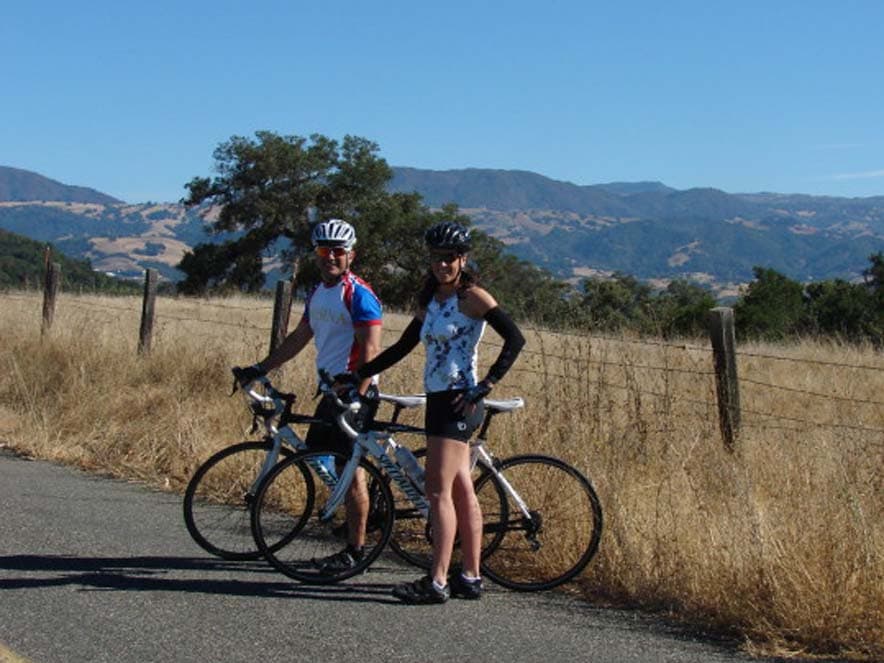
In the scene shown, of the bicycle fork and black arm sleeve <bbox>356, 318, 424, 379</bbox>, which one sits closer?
black arm sleeve <bbox>356, 318, 424, 379</bbox>

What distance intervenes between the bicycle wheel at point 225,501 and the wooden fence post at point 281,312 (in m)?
4.55

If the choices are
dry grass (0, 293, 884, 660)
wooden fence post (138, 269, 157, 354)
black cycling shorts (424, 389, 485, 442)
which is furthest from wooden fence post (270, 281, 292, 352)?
black cycling shorts (424, 389, 485, 442)

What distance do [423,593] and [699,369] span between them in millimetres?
8711

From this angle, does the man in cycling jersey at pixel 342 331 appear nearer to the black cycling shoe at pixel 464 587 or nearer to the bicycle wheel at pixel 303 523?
the bicycle wheel at pixel 303 523

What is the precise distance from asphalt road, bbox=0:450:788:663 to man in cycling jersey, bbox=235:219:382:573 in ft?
1.35

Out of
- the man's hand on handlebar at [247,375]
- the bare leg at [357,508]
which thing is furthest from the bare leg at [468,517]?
the man's hand on handlebar at [247,375]

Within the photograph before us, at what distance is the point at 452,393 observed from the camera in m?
5.52

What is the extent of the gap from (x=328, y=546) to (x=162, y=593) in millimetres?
1139

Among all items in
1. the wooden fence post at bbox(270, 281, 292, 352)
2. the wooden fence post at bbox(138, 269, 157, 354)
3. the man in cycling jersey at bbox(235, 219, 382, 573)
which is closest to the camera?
the man in cycling jersey at bbox(235, 219, 382, 573)

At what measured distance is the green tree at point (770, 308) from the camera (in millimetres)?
23656

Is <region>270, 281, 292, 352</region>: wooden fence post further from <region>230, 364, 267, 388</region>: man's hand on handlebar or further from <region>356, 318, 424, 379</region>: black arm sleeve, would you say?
<region>356, 318, 424, 379</region>: black arm sleeve

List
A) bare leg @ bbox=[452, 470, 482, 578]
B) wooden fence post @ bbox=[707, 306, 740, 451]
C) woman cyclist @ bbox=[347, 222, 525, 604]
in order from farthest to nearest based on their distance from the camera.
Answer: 1. wooden fence post @ bbox=[707, 306, 740, 451]
2. bare leg @ bbox=[452, 470, 482, 578]
3. woman cyclist @ bbox=[347, 222, 525, 604]

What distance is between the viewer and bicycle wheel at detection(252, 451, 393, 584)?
6004mm

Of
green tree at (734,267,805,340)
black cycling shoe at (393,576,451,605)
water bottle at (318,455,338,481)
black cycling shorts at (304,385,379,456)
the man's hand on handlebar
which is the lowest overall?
black cycling shoe at (393,576,451,605)
